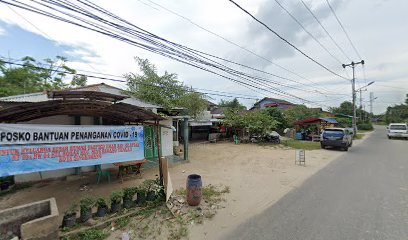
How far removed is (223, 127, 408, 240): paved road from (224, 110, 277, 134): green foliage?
1137 cm

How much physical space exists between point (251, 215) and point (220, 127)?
19191mm

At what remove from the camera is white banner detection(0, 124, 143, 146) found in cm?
441

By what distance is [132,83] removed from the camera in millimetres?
14383

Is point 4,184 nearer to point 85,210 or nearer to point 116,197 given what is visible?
point 85,210

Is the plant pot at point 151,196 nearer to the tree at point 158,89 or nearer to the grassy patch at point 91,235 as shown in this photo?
the grassy patch at point 91,235

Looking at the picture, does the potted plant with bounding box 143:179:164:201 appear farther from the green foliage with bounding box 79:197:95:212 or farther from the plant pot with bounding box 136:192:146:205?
the green foliage with bounding box 79:197:95:212

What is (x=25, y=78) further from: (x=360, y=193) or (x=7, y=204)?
(x=360, y=193)

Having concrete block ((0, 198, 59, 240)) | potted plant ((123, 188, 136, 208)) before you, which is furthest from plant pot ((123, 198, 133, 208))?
concrete block ((0, 198, 59, 240))

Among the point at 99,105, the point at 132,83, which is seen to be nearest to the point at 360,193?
the point at 99,105

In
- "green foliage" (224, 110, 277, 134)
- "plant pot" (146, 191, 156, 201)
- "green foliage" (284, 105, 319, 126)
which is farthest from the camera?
"green foliage" (284, 105, 319, 126)

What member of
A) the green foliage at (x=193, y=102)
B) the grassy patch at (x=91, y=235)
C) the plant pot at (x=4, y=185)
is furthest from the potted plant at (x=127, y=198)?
the green foliage at (x=193, y=102)

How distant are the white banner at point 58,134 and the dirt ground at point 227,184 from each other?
208cm

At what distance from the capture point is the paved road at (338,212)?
4.27m

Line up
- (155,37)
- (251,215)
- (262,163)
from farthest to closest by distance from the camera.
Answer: (262,163) → (155,37) → (251,215)
